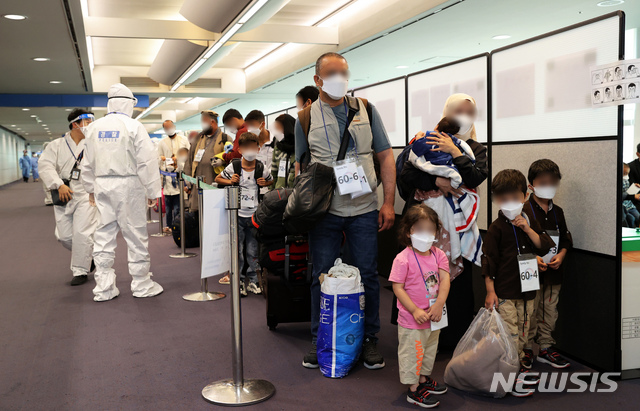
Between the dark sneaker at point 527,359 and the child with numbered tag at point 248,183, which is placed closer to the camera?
the dark sneaker at point 527,359

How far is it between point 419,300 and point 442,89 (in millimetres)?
1927

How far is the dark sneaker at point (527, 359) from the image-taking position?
2807 mm

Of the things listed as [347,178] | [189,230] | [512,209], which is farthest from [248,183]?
[189,230]

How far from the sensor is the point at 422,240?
97.6 inches

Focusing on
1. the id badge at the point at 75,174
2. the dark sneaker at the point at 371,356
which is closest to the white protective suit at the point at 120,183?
the id badge at the point at 75,174

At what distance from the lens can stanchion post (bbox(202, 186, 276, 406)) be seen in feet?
8.24

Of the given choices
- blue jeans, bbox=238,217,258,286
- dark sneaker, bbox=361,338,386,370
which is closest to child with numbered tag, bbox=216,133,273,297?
blue jeans, bbox=238,217,258,286

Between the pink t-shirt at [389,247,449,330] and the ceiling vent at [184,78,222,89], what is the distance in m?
11.7

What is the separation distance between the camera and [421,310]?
243 centimetres

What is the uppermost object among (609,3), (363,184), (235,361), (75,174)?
(609,3)

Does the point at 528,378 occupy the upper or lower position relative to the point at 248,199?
lower

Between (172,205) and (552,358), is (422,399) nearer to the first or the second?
(552,358)

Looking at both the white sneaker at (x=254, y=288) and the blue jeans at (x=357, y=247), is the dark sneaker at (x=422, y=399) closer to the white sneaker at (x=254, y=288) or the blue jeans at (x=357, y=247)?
the blue jeans at (x=357, y=247)

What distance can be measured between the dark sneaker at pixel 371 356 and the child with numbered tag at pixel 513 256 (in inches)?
25.3
